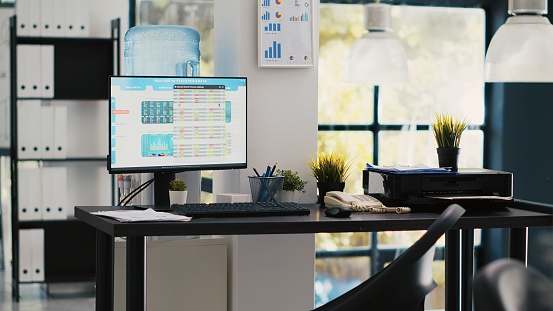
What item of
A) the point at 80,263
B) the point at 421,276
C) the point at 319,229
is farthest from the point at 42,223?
the point at 421,276

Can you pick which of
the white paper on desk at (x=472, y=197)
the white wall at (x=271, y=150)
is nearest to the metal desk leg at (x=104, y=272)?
the white wall at (x=271, y=150)

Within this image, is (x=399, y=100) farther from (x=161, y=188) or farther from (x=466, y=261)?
(x=161, y=188)

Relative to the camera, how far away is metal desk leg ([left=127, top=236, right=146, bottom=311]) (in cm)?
279

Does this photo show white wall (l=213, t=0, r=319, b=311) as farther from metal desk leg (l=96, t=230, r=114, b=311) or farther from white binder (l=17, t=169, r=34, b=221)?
white binder (l=17, t=169, r=34, b=221)

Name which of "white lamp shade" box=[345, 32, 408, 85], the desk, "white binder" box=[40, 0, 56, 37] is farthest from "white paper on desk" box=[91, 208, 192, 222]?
"white binder" box=[40, 0, 56, 37]

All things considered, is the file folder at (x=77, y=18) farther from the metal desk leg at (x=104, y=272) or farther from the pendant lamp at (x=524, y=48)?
the pendant lamp at (x=524, y=48)

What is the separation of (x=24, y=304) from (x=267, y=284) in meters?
2.28

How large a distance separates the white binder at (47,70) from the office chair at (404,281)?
12.1 feet

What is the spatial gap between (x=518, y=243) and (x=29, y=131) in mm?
3348

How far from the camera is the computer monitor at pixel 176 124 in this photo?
318 cm

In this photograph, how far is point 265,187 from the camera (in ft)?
11.0

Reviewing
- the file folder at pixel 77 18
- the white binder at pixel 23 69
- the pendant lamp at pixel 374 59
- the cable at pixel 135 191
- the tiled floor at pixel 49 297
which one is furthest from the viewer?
the file folder at pixel 77 18

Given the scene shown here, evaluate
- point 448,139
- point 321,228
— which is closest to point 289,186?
point 321,228

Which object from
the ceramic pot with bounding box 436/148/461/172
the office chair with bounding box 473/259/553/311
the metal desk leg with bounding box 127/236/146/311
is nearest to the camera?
the office chair with bounding box 473/259/553/311
